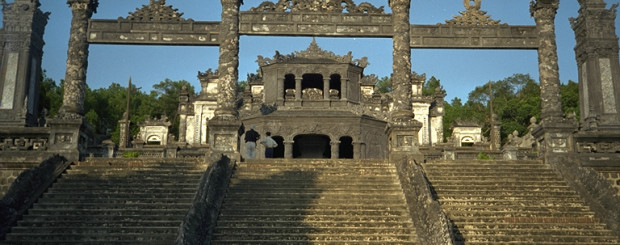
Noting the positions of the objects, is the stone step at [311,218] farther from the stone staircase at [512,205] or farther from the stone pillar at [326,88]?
the stone pillar at [326,88]

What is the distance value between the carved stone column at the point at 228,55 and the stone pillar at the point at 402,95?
5.10 meters

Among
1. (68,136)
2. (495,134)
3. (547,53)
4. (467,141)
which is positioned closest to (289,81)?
(467,141)

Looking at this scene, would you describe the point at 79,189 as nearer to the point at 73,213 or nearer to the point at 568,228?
the point at 73,213

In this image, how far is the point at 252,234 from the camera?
11.2m

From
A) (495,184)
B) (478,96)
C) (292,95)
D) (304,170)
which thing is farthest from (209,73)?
(478,96)

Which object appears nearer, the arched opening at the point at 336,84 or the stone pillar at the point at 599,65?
the stone pillar at the point at 599,65

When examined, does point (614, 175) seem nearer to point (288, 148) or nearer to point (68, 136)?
point (68, 136)

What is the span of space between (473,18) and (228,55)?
8.28m

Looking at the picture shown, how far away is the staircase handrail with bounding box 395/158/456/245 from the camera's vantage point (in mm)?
10391

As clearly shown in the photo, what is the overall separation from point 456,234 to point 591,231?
2814 mm

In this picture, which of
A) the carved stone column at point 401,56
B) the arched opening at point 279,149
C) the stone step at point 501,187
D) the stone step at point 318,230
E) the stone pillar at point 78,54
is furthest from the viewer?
the arched opening at point 279,149

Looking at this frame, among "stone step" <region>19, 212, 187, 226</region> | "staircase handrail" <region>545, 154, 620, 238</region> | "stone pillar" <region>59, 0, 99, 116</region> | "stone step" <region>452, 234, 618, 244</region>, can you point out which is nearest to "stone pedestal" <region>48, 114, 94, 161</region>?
"stone pillar" <region>59, 0, 99, 116</region>

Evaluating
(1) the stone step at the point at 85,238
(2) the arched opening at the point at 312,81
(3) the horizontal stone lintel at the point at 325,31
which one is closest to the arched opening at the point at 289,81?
(2) the arched opening at the point at 312,81

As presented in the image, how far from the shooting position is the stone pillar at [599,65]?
20.0 metres
